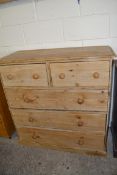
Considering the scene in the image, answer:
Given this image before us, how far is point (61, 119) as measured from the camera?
1559 millimetres

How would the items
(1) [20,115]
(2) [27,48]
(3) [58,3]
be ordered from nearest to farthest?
(3) [58,3] → (1) [20,115] → (2) [27,48]

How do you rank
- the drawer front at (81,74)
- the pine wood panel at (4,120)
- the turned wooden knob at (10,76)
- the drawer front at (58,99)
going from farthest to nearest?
the pine wood panel at (4,120) < the turned wooden knob at (10,76) < the drawer front at (58,99) < the drawer front at (81,74)

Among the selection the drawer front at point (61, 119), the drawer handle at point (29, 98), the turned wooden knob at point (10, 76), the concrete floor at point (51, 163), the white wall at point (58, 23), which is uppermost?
the white wall at point (58, 23)

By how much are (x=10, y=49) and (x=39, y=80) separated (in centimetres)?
72

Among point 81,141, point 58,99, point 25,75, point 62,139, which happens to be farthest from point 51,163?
point 25,75

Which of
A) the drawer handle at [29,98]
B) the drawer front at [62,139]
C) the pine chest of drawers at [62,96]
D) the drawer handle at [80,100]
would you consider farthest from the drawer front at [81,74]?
the drawer front at [62,139]

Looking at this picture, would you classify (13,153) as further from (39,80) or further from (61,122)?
(39,80)

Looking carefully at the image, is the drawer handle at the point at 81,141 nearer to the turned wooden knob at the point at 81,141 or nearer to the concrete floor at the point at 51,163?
the turned wooden knob at the point at 81,141

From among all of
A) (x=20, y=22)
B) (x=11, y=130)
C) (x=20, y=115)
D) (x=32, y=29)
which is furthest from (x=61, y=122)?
(x=20, y=22)

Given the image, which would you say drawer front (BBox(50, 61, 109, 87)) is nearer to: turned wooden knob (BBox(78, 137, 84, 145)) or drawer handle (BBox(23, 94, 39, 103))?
drawer handle (BBox(23, 94, 39, 103))

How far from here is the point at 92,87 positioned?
134cm

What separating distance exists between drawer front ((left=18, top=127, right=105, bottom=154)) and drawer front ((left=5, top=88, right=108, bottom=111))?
0.29 m

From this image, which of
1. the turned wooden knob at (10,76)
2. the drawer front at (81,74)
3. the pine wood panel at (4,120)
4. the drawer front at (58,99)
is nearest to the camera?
the drawer front at (81,74)

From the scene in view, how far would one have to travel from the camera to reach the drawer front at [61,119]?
1.46 metres
